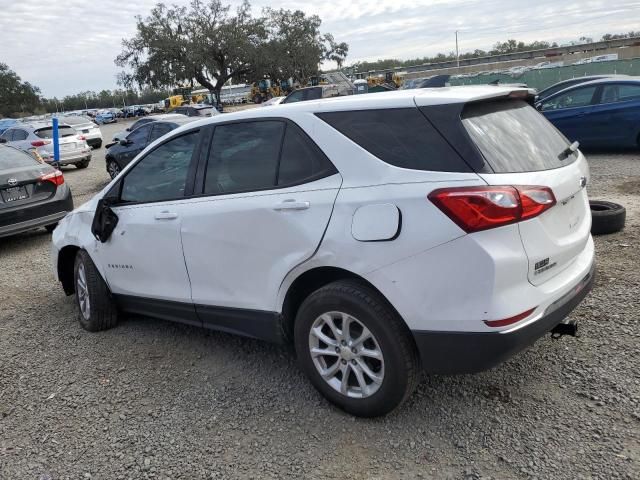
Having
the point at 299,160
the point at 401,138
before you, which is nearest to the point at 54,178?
the point at 299,160

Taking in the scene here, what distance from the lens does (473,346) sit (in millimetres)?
2592

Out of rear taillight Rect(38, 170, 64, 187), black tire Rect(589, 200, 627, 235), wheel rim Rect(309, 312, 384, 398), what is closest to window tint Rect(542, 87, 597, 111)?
black tire Rect(589, 200, 627, 235)

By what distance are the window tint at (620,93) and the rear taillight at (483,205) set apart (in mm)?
9737

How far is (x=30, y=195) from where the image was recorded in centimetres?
802

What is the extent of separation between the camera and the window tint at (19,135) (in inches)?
712

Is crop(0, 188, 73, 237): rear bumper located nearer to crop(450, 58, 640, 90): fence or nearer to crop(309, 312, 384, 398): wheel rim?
crop(309, 312, 384, 398): wheel rim

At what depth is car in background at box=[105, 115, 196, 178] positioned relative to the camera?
42.4 feet

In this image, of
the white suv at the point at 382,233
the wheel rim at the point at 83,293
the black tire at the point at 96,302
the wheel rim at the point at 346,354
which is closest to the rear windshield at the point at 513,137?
the white suv at the point at 382,233

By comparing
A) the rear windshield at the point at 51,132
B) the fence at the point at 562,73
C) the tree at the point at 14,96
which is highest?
the tree at the point at 14,96

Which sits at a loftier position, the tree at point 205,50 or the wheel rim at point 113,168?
the tree at point 205,50

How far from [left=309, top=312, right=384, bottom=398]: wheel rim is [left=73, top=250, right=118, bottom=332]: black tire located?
7.42ft

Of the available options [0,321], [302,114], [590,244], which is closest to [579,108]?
[590,244]

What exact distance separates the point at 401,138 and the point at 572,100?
10120 millimetres

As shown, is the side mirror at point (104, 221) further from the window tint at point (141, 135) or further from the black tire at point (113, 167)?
the black tire at point (113, 167)
